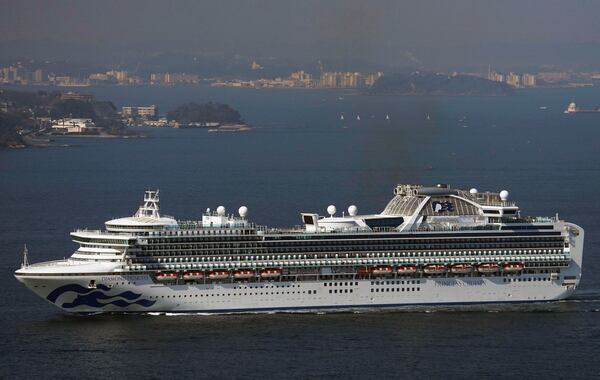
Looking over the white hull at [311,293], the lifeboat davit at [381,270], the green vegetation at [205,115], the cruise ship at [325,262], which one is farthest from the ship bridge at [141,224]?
the green vegetation at [205,115]

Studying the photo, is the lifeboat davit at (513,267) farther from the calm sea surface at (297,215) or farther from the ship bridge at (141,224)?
the ship bridge at (141,224)

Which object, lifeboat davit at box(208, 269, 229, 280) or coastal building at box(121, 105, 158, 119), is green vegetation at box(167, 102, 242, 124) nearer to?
coastal building at box(121, 105, 158, 119)

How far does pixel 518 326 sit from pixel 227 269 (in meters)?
Answer: 9.87

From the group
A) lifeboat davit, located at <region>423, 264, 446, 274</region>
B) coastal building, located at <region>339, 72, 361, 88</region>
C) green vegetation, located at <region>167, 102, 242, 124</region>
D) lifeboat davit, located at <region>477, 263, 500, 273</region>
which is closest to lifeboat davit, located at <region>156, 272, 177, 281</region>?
lifeboat davit, located at <region>423, 264, 446, 274</region>

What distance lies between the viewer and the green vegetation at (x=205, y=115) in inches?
7352

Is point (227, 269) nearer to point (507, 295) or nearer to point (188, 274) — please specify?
point (188, 274)

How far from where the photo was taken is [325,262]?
56.0 m

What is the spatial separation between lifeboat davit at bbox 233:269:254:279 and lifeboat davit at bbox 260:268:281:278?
379 millimetres

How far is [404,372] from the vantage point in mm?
47500

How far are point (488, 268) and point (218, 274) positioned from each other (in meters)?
9.64

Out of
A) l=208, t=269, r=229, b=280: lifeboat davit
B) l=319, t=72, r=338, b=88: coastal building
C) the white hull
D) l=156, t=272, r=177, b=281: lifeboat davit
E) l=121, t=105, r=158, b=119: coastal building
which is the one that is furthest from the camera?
l=121, t=105, r=158, b=119: coastal building

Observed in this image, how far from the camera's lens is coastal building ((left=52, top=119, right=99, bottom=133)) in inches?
6693

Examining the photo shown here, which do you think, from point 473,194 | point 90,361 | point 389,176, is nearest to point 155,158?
point 389,176

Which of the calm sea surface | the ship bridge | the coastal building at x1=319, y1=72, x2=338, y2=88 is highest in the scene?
the coastal building at x1=319, y1=72, x2=338, y2=88
